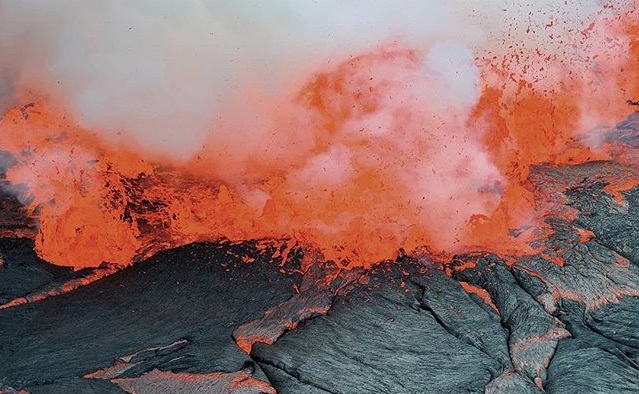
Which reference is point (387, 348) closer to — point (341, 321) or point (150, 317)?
point (341, 321)

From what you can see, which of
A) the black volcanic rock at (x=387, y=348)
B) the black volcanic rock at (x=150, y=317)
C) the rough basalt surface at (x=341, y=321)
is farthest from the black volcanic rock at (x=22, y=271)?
the black volcanic rock at (x=387, y=348)

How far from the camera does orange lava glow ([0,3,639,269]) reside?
5949 millimetres

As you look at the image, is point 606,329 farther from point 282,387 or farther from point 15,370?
point 15,370

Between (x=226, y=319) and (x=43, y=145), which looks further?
(x=43, y=145)

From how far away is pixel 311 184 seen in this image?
6066 millimetres

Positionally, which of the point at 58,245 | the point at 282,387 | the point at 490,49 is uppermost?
the point at 490,49

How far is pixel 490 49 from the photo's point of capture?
6980 mm

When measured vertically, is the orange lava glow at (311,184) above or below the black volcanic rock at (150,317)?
above

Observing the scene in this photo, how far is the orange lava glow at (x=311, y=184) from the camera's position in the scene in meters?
5.95

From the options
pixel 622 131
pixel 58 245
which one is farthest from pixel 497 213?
pixel 58 245

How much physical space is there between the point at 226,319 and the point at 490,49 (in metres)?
3.76

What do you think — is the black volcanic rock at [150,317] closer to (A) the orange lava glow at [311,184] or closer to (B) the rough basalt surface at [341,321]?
(B) the rough basalt surface at [341,321]

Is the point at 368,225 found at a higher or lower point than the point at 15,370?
higher

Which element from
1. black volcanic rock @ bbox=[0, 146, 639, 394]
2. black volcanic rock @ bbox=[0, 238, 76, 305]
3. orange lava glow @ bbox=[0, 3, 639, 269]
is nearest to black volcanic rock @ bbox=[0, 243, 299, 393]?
black volcanic rock @ bbox=[0, 146, 639, 394]
